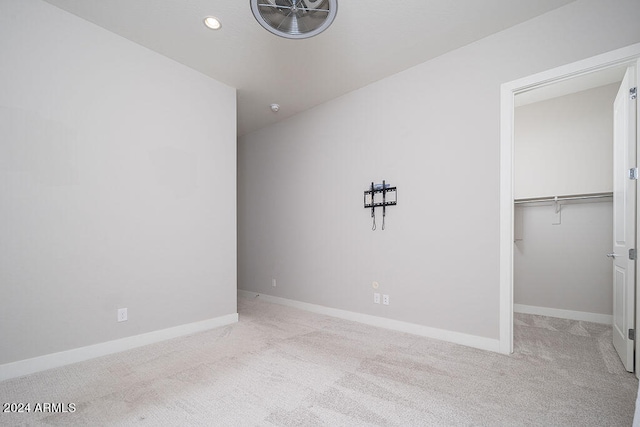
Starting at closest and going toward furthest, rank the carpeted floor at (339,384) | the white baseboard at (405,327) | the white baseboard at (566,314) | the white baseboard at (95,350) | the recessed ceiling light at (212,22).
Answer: the carpeted floor at (339,384)
the white baseboard at (95,350)
the recessed ceiling light at (212,22)
the white baseboard at (405,327)
the white baseboard at (566,314)

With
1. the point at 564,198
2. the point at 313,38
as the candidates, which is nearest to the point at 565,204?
the point at 564,198

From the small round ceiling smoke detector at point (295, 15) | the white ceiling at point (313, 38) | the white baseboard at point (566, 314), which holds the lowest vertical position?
the white baseboard at point (566, 314)

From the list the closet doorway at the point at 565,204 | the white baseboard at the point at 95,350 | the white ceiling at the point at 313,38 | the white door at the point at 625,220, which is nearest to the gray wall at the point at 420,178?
the white ceiling at the point at 313,38

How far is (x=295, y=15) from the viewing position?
6.18 feet

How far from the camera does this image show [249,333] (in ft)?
10.7

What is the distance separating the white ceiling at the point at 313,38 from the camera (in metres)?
2.47

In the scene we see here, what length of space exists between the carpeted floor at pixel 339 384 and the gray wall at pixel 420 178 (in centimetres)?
59

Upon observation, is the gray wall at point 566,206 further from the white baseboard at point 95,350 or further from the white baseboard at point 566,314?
the white baseboard at point 95,350

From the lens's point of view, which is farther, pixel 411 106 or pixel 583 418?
pixel 411 106

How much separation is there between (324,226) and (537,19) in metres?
2.93

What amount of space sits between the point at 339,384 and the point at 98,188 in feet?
8.23

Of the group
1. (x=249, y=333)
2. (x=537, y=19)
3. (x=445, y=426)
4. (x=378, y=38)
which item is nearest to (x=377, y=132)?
(x=378, y=38)

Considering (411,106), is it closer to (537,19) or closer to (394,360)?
(537,19)

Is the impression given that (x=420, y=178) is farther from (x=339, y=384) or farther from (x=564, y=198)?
(x=339, y=384)
